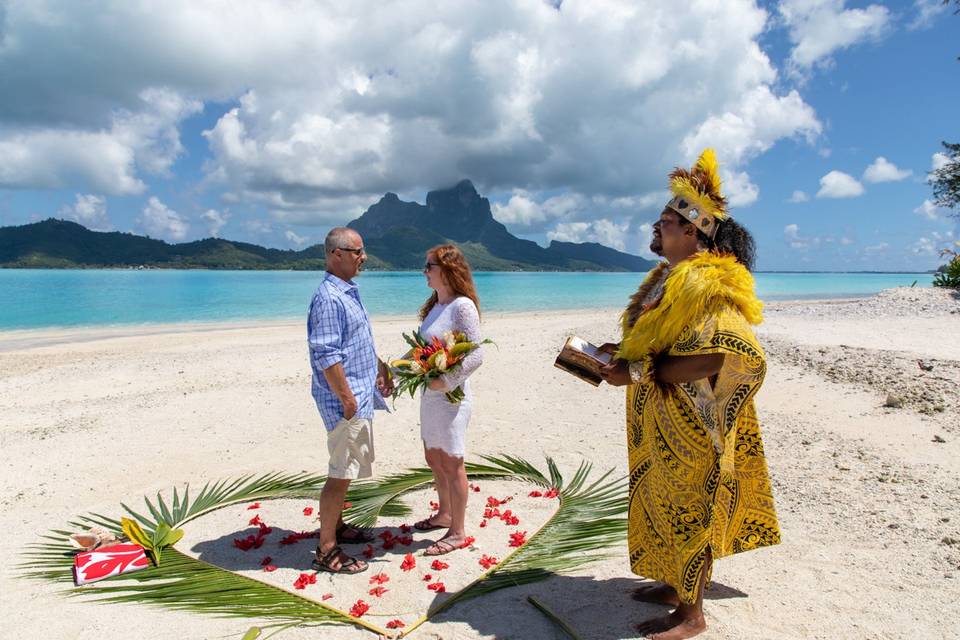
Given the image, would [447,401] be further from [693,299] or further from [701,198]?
[701,198]

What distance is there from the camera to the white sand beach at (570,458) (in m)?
3.23

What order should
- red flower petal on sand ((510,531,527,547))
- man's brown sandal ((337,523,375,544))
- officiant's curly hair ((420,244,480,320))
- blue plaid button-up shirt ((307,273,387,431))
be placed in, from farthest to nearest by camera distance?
man's brown sandal ((337,523,375,544)), red flower petal on sand ((510,531,527,547)), officiant's curly hair ((420,244,480,320)), blue plaid button-up shirt ((307,273,387,431))

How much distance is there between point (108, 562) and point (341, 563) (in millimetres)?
1529

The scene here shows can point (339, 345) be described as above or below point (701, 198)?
below

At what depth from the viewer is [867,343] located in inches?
473

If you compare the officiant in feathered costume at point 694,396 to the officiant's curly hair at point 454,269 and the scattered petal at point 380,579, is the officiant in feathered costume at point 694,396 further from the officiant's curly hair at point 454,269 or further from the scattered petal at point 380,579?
the scattered petal at point 380,579

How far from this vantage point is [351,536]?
432 centimetres

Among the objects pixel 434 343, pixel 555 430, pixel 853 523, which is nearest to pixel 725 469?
pixel 434 343

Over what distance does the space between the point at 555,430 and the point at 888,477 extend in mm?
3439

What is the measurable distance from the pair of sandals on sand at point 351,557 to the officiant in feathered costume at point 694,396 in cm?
144

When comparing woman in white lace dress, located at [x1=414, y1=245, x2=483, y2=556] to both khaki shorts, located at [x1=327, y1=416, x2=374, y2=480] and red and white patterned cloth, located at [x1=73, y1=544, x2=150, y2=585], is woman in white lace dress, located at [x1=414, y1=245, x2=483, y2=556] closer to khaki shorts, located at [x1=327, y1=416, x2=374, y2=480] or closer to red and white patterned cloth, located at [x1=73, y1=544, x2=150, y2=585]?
khaki shorts, located at [x1=327, y1=416, x2=374, y2=480]

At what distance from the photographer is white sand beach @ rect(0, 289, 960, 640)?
3.23 m

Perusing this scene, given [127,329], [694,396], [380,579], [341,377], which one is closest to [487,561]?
[380,579]

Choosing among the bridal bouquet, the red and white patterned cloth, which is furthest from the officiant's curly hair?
the red and white patterned cloth
